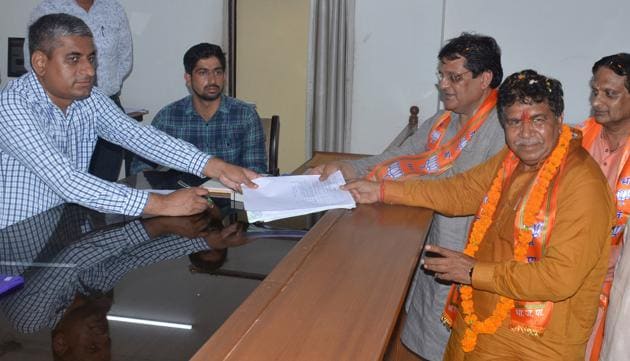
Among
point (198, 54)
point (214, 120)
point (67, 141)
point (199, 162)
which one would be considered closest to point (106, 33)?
point (198, 54)

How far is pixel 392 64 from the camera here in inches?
195

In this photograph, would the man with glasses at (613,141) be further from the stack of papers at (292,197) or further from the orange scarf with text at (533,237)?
the stack of papers at (292,197)

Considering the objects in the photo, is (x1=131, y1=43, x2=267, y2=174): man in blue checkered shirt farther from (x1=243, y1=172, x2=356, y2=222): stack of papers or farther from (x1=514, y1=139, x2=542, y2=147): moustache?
(x1=514, y1=139, x2=542, y2=147): moustache

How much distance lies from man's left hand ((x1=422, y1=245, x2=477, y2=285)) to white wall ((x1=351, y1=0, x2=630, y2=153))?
3178 millimetres

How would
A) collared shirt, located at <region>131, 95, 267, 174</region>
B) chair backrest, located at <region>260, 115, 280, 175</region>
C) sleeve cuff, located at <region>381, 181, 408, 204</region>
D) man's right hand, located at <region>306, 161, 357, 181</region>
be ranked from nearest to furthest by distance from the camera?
sleeve cuff, located at <region>381, 181, 408, 204</region> < man's right hand, located at <region>306, 161, 357, 181</region> < collared shirt, located at <region>131, 95, 267, 174</region> < chair backrest, located at <region>260, 115, 280, 175</region>

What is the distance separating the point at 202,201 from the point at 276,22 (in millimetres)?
3397

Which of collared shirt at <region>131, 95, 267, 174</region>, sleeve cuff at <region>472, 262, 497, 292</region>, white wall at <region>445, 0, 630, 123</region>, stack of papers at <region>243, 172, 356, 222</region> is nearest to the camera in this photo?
sleeve cuff at <region>472, 262, 497, 292</region>

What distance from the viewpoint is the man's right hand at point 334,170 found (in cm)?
239

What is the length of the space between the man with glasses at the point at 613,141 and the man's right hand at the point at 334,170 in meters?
0.88

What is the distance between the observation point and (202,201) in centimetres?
215

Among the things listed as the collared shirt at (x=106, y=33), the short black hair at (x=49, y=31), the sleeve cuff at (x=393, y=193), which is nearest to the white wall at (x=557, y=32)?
the collared shirt at (x=106, y=33)

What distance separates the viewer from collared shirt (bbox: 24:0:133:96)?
3.94 m

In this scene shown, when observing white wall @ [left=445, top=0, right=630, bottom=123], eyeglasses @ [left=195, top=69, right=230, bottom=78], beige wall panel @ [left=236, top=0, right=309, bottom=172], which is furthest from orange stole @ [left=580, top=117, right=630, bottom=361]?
beige wall panel @ [left=236, top=0, right=309, bottom=172]

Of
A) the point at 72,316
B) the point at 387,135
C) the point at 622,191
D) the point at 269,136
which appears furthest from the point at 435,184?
the point at 387,135
